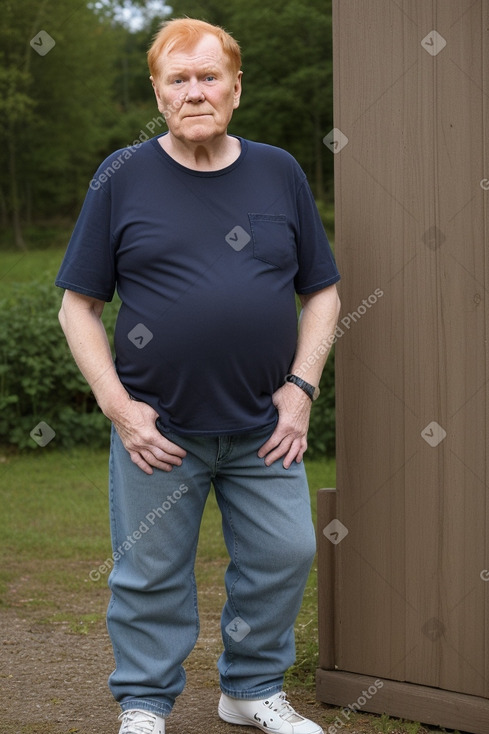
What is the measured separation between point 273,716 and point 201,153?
158cm

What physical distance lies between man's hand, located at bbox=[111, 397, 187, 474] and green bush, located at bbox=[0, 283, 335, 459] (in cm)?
488

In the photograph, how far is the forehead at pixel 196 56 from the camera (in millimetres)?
2715

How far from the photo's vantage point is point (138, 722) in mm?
2859

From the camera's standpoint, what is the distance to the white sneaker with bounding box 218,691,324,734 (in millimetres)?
3012

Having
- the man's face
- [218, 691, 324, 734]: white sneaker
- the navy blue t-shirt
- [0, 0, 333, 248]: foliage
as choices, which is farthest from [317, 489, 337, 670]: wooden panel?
[0, 0, 333, 248]: foliage

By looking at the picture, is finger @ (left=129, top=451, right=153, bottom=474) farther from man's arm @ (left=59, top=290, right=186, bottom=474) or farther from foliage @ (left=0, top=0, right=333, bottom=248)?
foliage @ (left=0, top=0, right=333, bottom=248)

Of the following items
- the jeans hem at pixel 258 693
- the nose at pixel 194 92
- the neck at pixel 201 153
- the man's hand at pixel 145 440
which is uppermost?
the nose at pixel 194 92

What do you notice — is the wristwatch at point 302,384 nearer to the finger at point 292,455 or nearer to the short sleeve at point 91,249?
the finger at point 292,455

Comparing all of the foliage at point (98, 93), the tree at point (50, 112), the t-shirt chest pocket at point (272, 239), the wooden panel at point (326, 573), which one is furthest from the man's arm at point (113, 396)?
the tree at point (50, 112)

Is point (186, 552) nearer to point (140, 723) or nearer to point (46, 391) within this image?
point (140, 723)

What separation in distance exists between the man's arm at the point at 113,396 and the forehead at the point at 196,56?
643mm

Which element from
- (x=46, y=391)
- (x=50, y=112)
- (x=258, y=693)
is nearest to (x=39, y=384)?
(x=46, y=391)

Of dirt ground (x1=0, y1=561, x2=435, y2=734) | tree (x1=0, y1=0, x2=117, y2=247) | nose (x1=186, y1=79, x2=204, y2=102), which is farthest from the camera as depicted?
tree (x1=0, y1=0, x2=117, y2=247)

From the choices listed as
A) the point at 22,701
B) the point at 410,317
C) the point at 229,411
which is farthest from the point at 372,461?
the point at 22,701
